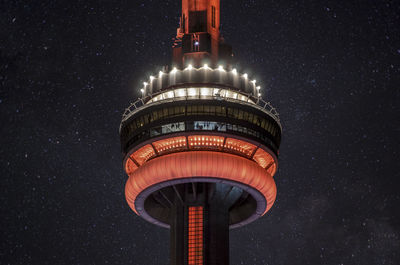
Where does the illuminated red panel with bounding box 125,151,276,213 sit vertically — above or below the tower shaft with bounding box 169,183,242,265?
above

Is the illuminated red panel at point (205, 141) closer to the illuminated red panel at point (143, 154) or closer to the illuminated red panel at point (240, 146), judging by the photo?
the illuminated red panel at point (240, 146)

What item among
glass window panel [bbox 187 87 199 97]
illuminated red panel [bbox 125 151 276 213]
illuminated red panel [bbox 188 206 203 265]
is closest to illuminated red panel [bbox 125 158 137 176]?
illuminated red panel [bbox 125 151 276 213]

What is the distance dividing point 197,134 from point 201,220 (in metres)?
11.5

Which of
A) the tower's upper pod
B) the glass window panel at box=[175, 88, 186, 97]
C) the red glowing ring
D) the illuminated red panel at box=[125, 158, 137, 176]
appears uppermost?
the tower's upper pod

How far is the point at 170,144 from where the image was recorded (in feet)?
261

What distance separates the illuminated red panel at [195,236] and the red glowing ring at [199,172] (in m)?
5.30

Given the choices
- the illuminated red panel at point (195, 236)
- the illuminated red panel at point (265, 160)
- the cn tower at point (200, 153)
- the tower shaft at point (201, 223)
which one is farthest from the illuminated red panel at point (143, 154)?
the illuminated red panel at point (265, 160)

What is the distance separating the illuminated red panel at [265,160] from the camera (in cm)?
8209

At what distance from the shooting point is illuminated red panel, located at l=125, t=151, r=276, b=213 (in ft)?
252

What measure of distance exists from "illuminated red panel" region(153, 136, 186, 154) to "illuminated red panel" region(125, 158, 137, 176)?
18.2 feet

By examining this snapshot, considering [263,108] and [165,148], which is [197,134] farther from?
[263,108]

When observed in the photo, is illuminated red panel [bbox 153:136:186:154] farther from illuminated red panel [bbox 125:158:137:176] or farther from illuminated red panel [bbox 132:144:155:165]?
illuminated red panel [bbox 125:158:137:176]

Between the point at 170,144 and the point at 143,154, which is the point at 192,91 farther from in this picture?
the point at 143,154

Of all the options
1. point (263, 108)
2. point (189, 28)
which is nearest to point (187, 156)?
point (263, 108)
